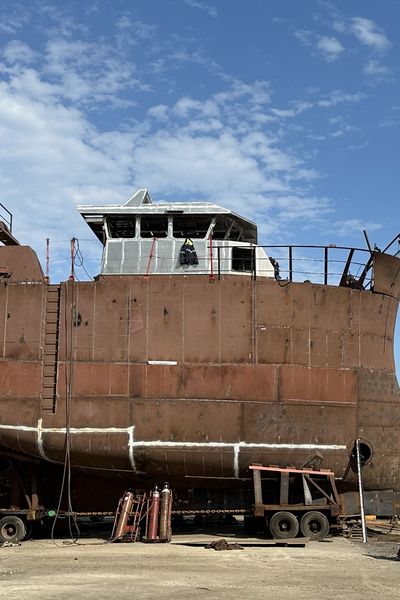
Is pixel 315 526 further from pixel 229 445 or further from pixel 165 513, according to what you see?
pixel 165 513

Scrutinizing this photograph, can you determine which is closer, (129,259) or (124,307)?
(124,307)

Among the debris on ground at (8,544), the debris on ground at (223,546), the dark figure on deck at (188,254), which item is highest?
the dark figure on deck at (188,254)

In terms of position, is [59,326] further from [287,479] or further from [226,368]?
[287,479]

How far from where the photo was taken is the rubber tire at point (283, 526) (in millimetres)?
15070

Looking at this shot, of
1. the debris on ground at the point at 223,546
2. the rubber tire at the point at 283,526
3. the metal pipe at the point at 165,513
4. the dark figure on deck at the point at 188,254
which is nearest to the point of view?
the debris on ground at the point at 223,546

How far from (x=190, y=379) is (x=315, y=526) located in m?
4.64

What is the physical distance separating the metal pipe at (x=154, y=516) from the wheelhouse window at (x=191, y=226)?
7.67 meters

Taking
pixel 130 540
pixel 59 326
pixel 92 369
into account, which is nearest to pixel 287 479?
pixel 130 540

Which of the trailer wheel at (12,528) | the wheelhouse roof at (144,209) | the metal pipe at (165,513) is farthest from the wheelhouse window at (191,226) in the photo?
the trailer wheel at (12,528)

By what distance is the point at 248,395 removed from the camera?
15.8 m

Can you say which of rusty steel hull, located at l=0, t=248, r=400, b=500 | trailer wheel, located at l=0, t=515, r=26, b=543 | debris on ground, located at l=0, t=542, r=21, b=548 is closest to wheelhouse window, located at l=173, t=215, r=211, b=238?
rusty steel hull, located at l=0, t=248, r=400, b=500

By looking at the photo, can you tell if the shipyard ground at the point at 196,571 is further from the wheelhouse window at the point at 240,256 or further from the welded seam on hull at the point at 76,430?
the wheelhouse window at the point at 240,256

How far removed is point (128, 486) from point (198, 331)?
175 inches

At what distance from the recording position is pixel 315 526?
15.4 metres
